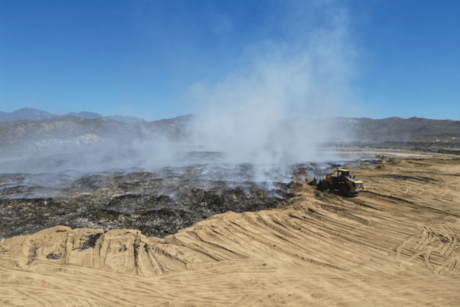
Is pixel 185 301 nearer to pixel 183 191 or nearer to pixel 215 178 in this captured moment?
pixel 183 191

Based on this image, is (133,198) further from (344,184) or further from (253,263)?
(344,184)

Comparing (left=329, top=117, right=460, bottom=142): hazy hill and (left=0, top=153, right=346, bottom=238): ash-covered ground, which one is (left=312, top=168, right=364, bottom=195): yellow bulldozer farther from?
(left=329, top=117, right=460, bottom=142): hazy hill

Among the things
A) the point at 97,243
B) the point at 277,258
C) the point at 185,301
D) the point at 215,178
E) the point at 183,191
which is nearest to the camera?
the point at 185,301

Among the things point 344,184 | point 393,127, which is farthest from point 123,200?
point 393,127

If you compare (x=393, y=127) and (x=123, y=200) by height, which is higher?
(x=393, y=127)

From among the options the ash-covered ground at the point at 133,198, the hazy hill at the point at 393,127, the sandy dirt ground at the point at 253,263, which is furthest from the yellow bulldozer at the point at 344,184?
the hazy hill at the point at 393,127

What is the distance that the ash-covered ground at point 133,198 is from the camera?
9.12 metres

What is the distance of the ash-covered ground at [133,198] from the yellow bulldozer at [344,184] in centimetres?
234

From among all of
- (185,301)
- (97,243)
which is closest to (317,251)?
(185,301)

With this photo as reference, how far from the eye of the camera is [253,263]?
630cm

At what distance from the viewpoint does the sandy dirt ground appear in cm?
508

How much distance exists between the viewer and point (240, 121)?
143 feet

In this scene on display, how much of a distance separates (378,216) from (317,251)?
15.1ft

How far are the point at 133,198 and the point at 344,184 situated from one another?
37.2 ft
